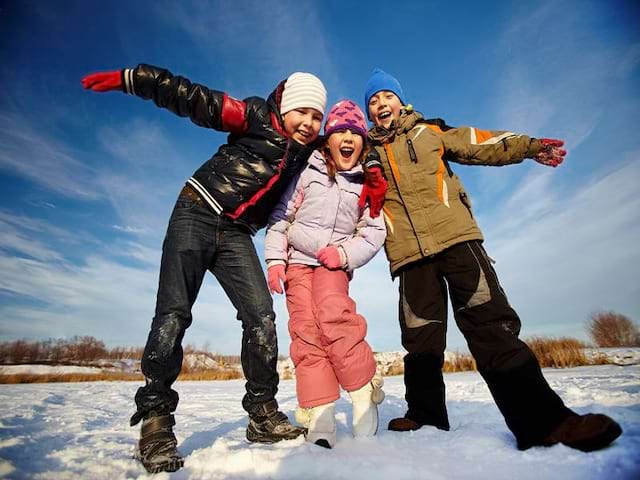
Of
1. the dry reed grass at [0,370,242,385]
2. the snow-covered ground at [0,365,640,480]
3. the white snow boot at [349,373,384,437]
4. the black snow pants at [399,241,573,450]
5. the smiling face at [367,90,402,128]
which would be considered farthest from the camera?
the dry reed grass at [0,370,242,385]

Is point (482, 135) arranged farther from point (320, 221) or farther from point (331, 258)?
point (331, 258)

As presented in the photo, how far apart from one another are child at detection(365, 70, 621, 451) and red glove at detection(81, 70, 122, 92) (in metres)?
1.78

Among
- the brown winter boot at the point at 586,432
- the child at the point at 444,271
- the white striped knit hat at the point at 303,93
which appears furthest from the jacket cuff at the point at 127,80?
the brown winter boot at the point at 586,432

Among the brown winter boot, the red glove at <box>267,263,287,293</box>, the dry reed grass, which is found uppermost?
the red glove at <box>267,263,287,293</box>

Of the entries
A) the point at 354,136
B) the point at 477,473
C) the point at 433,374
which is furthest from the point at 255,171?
the point at 477,473

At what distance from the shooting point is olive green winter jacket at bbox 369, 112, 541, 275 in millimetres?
2203

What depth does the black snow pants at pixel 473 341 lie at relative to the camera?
63.0 inches

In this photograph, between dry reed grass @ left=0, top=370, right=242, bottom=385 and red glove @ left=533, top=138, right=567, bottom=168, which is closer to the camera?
red glove @ left=533, top=138, right=567, bottom=168

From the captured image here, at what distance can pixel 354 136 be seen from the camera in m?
2.44

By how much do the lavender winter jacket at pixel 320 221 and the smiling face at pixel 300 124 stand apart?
0.15 m

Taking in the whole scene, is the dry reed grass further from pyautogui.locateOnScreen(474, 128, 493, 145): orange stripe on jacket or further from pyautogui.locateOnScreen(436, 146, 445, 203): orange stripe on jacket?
pyautogui.locateOnScreen(474, 128, 493, 145): orange stripe on jacket

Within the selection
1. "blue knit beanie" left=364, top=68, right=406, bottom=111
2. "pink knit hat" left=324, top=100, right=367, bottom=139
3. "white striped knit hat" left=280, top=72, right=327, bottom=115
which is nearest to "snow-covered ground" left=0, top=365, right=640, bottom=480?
"pink knit hat" left=324, top=100, right=367, bottom=139

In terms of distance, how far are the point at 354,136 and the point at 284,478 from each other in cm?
209

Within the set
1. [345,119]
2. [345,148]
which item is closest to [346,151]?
[345,148]
